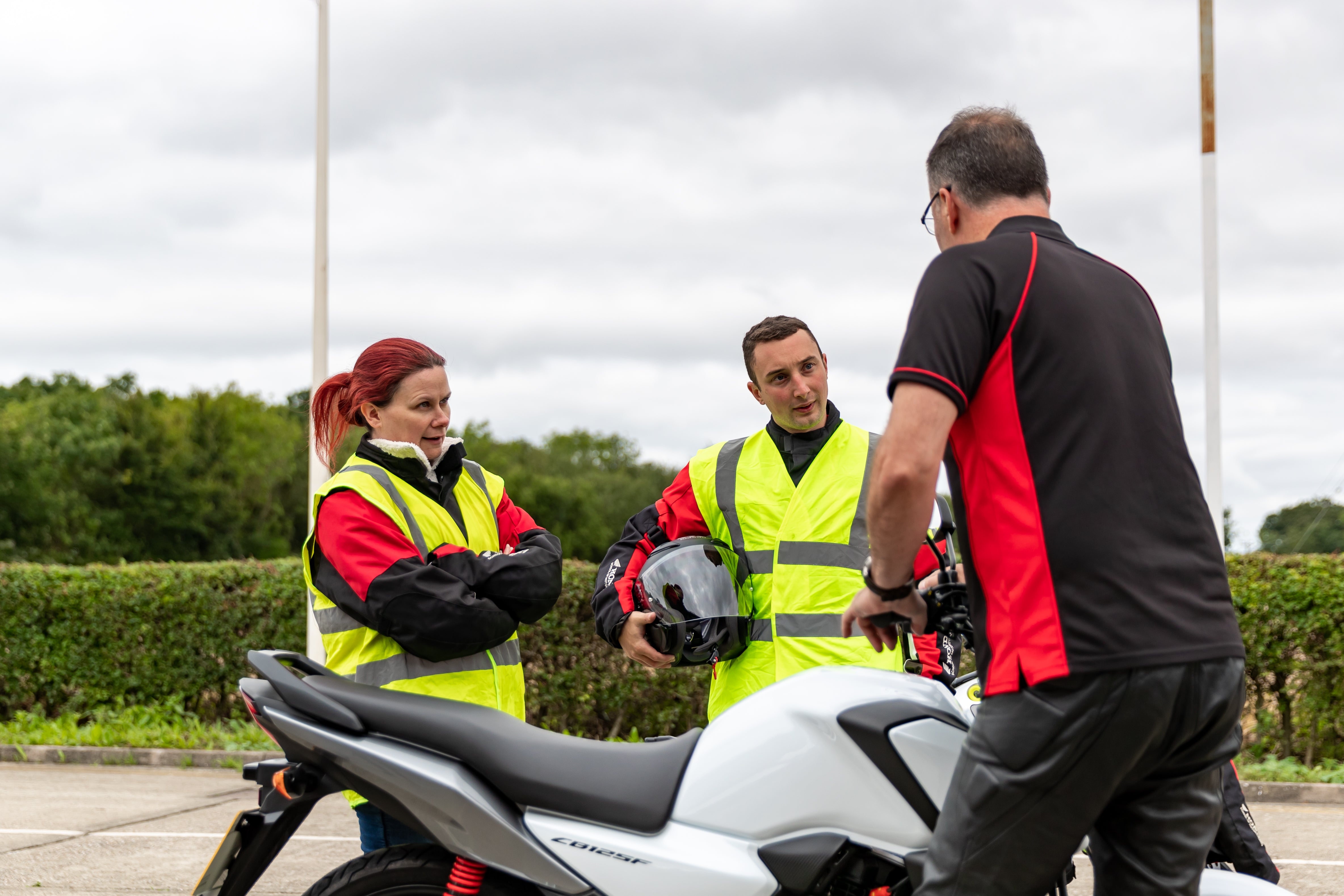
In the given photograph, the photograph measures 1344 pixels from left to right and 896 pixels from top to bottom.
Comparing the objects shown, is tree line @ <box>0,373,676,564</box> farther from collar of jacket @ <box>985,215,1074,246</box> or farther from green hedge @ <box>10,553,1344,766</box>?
collar of jacket @ <box>985,215,1074,246</box>

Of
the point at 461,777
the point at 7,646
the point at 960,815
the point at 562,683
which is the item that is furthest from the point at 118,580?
the point at 960,815

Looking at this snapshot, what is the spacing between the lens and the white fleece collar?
9.30ft

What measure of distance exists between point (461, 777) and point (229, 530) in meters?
55.7

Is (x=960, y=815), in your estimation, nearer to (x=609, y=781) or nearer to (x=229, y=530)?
(x=609, y=781)

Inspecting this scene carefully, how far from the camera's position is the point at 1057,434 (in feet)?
6.08

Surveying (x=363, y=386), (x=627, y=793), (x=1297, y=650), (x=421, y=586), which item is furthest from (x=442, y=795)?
(x=1297, y=650)

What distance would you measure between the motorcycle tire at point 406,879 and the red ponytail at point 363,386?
113 cm

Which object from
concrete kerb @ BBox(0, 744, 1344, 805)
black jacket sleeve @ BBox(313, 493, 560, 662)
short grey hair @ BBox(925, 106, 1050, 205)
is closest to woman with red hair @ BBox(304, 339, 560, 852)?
black jacket sleeve @ BBox(313, 493, 560, 662)

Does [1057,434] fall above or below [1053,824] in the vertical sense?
above

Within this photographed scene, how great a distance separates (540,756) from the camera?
218cm

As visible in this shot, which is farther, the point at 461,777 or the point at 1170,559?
the point at 461,777

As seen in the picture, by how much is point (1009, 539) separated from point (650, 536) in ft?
5.49

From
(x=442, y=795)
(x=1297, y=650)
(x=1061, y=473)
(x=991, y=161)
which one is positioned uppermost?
(x=991, y=161)

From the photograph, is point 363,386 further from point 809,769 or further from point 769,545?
point 809,769
